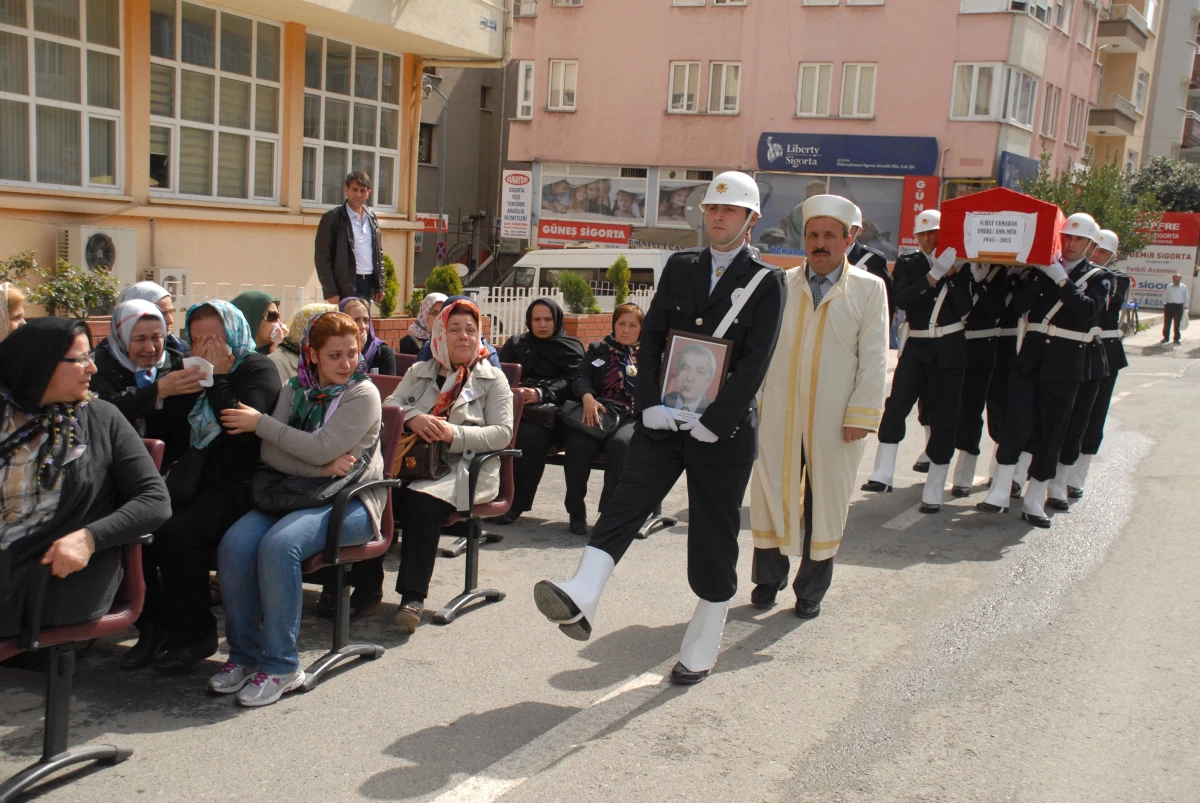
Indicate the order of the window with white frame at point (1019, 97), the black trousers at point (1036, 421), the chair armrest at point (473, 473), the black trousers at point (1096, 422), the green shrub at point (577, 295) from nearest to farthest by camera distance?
the chair armrest at point (473, 473) → the black trousers at point (1036, 421) → the black trousers at point (1096, 422) → the green shrub at point (577, 295) → the window with white frame at point (1019, 97)

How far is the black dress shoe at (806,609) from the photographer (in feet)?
19.9

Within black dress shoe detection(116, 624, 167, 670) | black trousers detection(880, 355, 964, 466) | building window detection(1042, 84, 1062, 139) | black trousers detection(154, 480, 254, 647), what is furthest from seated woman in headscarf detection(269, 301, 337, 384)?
building window detection(1042, 84, 1062, 139)

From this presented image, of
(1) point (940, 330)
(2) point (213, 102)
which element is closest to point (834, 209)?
(1) point (940, 330)

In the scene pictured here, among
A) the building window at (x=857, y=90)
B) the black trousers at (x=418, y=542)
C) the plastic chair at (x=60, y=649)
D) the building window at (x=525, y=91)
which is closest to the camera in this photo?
the plastic chair at (x=60, y=649)

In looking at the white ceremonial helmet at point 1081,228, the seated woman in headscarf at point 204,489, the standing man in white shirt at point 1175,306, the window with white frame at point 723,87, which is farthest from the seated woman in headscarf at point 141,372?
the window with white frame at point 723,87

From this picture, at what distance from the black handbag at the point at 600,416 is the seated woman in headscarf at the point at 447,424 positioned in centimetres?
167

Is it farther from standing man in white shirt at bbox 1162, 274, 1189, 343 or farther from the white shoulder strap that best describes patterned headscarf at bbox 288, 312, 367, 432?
standing man in white shirt at bbox 1162, 274, 1189, 343

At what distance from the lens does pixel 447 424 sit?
5.77 m

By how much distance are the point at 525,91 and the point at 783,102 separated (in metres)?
8.90

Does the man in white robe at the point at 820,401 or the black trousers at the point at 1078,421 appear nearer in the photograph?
the man in white robe at the point at 820,401

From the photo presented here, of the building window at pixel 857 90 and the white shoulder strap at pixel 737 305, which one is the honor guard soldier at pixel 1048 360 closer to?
the white shoulder strap at pixel 737 305

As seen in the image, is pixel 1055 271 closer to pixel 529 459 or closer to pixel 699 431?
pixel 529 459

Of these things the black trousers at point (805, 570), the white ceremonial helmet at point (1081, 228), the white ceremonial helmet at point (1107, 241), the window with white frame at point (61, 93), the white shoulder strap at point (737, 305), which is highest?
the window with white frame at point (61, 93)

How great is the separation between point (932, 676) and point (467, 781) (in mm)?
2322
